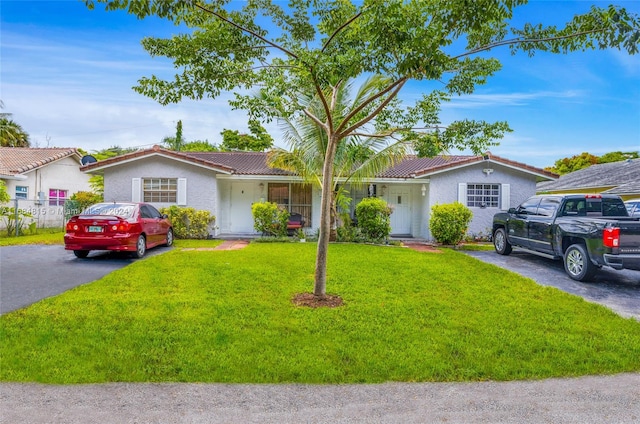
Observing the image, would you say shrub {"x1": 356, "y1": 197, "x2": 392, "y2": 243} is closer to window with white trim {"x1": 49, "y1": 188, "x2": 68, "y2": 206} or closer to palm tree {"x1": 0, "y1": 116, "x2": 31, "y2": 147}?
window with white trim {"x1": 49, "y1": 188, "x2": 68, "y2": 206}

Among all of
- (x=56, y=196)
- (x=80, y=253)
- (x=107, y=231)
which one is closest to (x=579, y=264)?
(x=107, y=231)

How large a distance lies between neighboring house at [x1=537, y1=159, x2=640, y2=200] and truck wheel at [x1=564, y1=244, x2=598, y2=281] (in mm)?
11835

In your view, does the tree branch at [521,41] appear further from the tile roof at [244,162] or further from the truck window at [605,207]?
the tile roof at [244,162]

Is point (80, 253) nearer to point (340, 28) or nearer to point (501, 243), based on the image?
point (340, 28)

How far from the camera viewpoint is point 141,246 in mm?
11305

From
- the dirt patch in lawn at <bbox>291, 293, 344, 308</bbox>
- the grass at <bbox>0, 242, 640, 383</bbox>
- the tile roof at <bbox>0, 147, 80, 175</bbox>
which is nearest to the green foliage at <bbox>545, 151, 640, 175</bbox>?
the grass at <bbox>0, 242, 640, 383</bbox>

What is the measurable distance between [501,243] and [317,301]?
336 inches

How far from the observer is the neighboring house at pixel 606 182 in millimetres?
18809

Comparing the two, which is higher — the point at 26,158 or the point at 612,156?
the point at 612,156

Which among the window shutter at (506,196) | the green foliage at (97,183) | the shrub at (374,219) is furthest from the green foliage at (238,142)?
the window shutter at (506,196)

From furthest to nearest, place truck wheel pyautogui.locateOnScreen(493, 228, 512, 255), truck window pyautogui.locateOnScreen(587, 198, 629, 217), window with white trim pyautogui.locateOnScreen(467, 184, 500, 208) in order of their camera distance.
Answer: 1. window with white trim pyautogui.locateOnScreen(467, 184, 500, 208)
2. truck wheel pyautogui.locateOnScreen(493, 228, 512, 255)
3. truck window pyautogui.locateOnScreen(587, 198, 629, 217)

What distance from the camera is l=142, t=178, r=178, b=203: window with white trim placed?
1617cm

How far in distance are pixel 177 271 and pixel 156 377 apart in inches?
213

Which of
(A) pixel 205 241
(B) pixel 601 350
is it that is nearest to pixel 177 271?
(A) pixel 205 241
